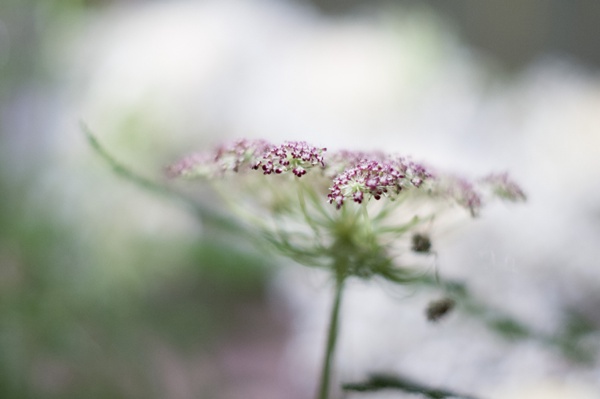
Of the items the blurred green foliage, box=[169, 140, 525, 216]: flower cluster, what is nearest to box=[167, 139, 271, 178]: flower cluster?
box=[169, 140, 525, 216]: flower cluster

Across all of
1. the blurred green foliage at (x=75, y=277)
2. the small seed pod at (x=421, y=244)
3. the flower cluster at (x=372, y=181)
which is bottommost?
the flower cluster at (x=372, y=181)

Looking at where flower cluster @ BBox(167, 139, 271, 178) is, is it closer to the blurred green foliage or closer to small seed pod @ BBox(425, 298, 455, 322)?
small seed pod @ BBox(425, 298, 455, 322)

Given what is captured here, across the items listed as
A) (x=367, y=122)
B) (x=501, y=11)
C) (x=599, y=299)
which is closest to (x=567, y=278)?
(x=599, y=299)

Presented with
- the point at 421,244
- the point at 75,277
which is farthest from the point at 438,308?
the point at 75,277

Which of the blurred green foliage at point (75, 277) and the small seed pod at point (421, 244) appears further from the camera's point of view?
the blurred green foliage at point (75, 277)

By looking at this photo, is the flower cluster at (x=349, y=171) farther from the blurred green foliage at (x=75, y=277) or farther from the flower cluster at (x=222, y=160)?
the blurred green foliage at (x=75, y=277)

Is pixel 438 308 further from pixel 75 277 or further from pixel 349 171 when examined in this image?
pixel 75 277

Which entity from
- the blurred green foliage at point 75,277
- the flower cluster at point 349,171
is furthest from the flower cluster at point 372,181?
the blurred green foliage at point 75,277

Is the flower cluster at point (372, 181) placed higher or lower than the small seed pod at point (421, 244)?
lower

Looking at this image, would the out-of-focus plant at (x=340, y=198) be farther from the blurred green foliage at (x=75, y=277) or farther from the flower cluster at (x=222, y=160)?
the blurred green foliage at (x=75, y=277)
